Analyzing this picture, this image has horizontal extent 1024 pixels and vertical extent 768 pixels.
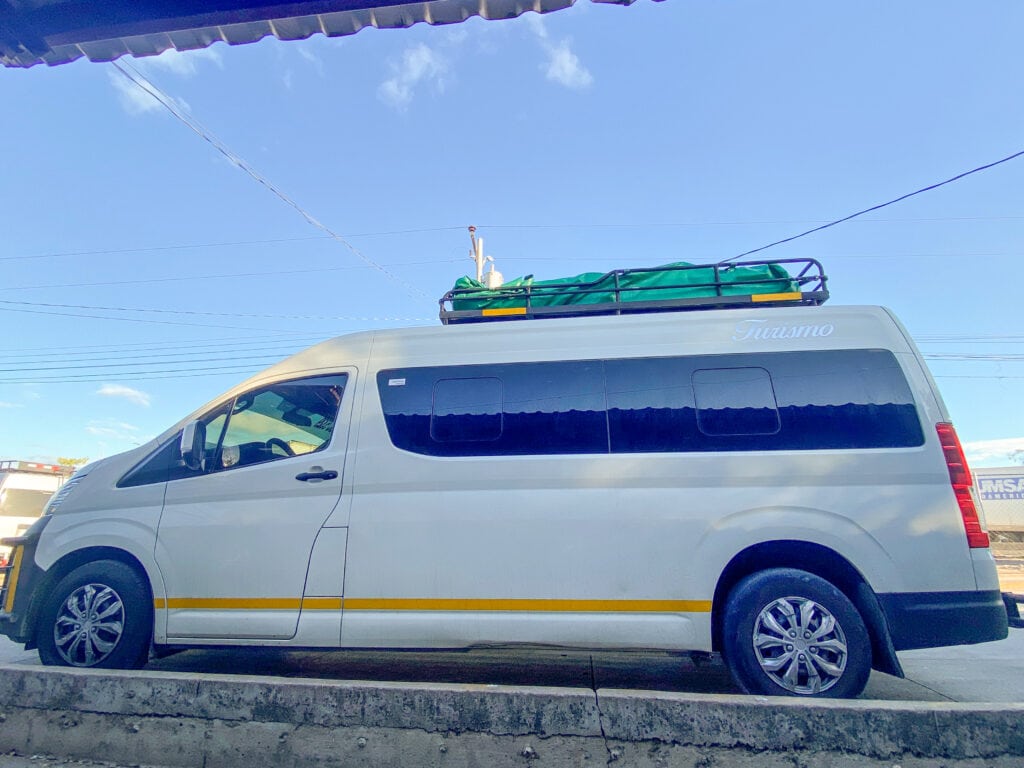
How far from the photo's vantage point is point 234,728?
9.01 ft

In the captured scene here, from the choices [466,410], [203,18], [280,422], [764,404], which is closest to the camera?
[764,404]

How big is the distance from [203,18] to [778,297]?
4.21 meters

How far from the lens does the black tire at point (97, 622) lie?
12.1ft

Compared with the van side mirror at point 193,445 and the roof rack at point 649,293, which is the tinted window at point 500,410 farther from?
the van side mirror at point 193,445

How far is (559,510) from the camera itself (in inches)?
140

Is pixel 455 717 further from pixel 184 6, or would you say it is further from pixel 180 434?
pixel 184 6

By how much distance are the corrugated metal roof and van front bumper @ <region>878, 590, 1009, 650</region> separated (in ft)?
13.2

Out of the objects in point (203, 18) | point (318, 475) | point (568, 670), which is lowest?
point (568, 670)

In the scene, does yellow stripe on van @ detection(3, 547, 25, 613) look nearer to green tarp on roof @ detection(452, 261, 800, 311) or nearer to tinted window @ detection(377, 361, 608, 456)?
tinted window @ detection(377, 361, 608, 456)

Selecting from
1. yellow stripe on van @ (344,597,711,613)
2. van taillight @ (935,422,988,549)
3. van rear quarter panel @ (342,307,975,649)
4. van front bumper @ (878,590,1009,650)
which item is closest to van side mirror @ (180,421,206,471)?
van rear quarter panel @ (342,307,975,649)

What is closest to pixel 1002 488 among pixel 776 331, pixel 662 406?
pixel 776 331

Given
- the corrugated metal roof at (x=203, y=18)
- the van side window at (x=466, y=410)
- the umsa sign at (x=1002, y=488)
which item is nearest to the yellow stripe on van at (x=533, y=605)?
the van side window at (x=466, y=410)

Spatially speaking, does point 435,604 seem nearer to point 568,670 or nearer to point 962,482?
point 568,670

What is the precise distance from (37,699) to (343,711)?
1.64m
